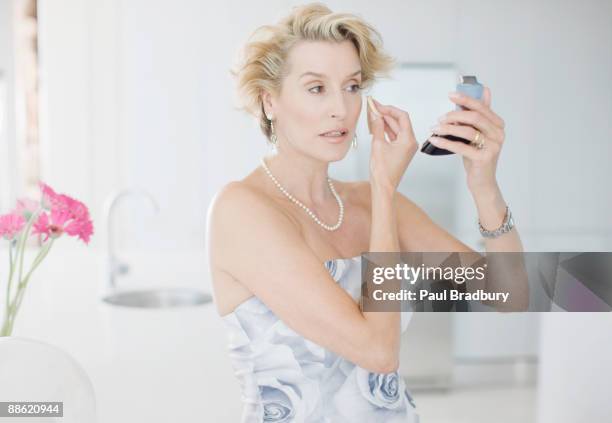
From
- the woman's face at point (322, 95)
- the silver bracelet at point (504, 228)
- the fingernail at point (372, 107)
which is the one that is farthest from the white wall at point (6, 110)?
the silver bracelet at point (504, 228)

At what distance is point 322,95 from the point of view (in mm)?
1201

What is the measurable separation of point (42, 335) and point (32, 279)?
603 millimetres

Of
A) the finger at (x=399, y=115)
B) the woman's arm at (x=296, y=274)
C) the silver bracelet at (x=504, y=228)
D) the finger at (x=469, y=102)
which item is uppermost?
the finger at (x=399, y=115)

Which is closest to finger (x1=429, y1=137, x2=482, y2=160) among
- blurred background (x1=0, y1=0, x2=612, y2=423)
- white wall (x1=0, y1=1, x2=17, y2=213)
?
blurred background (x1=0, y1=0, x2=612, y2=423)

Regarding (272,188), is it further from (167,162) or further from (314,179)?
(167,162)

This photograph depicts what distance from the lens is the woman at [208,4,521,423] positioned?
106 cm

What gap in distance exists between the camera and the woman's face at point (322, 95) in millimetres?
1197

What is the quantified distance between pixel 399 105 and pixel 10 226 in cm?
276

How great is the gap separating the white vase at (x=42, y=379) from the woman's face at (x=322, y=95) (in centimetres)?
52

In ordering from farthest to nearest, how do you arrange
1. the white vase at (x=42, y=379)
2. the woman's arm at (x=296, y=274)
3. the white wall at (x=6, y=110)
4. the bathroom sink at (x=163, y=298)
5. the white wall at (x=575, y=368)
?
the white wall at (x=6, y=110)
the bathroom sink at (x=163, y=298)
the white wall at (x=575, y=368)
the woman's arm at (x=296, y=274)
the white vase at (x=42, y=379)

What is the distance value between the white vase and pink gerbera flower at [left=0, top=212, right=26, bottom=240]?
18 cm

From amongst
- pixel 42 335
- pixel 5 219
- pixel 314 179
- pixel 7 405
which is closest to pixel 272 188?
pixel 314 179

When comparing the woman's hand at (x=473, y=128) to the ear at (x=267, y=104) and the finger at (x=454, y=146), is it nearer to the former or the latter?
the finger at (x=454, y=146)

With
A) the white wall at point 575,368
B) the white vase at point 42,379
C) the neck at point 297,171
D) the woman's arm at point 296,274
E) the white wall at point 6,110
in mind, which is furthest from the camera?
the white wall at point 6,110
